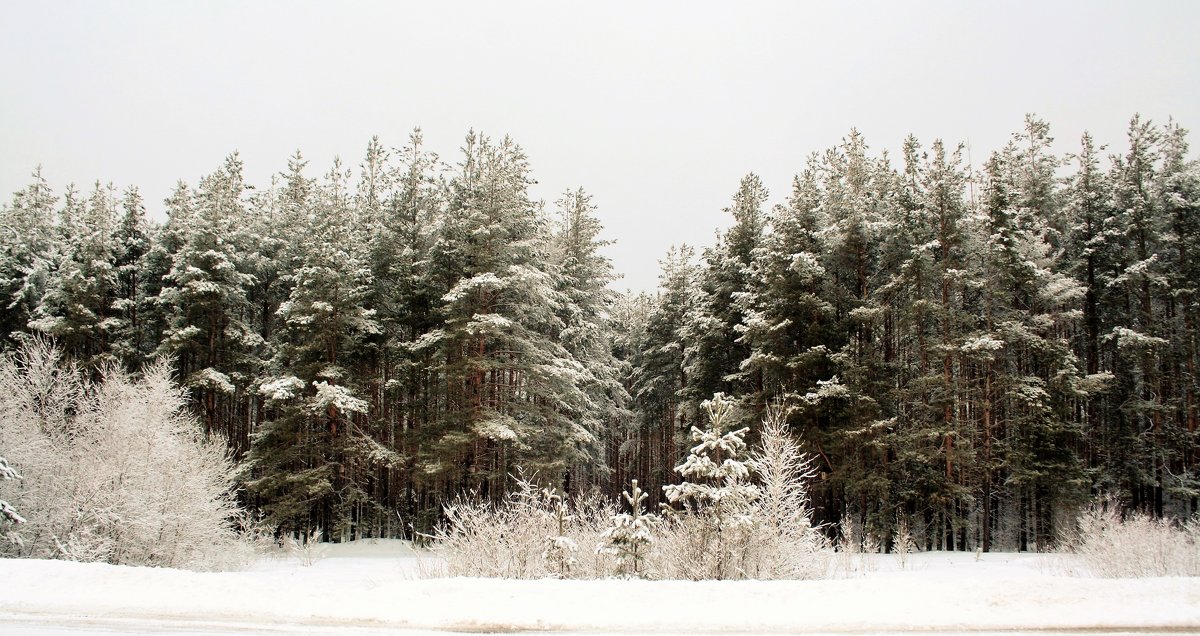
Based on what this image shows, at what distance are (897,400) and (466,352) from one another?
670 inches

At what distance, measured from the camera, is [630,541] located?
470 inches

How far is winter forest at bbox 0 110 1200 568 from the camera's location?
2589 cm

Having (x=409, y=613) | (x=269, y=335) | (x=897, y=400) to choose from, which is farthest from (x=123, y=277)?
(x=897, y=400)

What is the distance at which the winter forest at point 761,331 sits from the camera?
2589 cm

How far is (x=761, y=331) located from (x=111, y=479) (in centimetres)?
2082

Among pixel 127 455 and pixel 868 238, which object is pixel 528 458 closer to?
pixel 127 455

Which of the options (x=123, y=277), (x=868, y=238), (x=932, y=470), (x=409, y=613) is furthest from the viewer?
(x=123, y=277)

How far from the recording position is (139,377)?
27953 millimetres

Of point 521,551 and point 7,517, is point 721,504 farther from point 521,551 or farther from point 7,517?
point 7,517

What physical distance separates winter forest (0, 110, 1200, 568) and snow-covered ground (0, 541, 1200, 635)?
535 inches

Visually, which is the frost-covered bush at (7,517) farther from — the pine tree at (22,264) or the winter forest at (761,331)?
the pine tree at (22,264)

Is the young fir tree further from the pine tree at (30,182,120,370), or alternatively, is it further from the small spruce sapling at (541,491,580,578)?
the pine tree at (30,182,120,370)

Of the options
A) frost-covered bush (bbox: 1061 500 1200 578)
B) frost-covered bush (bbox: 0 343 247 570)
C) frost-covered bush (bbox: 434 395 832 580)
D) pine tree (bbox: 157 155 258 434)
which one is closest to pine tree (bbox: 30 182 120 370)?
pine tree (bbox: 157 155 258 434)

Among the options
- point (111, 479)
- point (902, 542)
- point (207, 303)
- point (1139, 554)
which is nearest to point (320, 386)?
point (207, 303)
